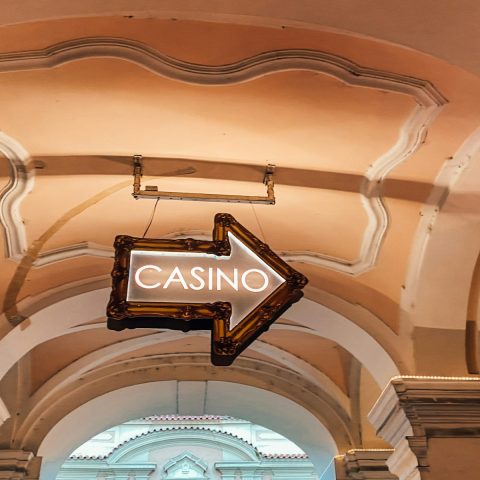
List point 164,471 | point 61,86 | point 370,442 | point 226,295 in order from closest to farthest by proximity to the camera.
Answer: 1. point 226,295
2. point 61,86
3. point 370,442
4. point 164,471

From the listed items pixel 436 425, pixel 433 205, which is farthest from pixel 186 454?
pixel 433 205

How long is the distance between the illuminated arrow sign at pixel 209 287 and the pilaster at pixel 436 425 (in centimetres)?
192

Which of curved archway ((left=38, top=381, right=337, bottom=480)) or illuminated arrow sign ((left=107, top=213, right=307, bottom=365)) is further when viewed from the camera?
curved archway ((left=38, top=381, right=337, bottom=480))

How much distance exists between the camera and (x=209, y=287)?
11.5 feet

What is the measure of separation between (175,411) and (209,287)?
5.79 m

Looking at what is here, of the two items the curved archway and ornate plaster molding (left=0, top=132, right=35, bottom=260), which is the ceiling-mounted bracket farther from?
the curved archway

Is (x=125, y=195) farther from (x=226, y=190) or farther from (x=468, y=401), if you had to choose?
(x=468, y=401)

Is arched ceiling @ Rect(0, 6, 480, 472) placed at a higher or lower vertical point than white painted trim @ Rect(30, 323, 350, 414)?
lower

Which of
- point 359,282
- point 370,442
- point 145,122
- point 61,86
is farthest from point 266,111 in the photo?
point 370,442

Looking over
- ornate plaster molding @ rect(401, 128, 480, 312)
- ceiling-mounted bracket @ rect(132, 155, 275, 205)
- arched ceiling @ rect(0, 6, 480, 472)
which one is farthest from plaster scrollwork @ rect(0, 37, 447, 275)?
ceiling-mounted bracket @ rect(132, 155, 275, 205)

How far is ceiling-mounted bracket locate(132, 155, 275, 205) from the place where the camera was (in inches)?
169

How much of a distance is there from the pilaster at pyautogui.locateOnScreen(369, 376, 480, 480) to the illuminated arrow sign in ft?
6.29

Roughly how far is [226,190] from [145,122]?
2.85ft

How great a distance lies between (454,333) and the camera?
17.9 feet
